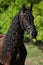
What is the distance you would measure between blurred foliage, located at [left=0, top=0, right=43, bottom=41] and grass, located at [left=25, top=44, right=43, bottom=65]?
23.5 inches

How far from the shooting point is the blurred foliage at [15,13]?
9062 millimetres

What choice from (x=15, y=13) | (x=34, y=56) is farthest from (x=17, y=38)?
(x=15, y=13)

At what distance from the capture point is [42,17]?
905 cm

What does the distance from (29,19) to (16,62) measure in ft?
2.80

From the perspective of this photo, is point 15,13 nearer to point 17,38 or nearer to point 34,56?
point 34,56

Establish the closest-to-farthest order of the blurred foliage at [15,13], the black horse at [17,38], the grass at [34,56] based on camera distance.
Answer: the black horse at [17,38]
the grass at [34,56]
the blurred foliage at [15,13]

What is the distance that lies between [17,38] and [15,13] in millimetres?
4666

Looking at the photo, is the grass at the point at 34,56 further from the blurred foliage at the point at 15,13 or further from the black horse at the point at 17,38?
the black horse at the point at 17,38

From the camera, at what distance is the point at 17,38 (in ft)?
16.2

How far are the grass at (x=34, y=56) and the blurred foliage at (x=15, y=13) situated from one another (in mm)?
598

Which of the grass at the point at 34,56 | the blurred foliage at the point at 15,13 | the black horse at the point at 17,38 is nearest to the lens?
the black horse at the point at 17,38

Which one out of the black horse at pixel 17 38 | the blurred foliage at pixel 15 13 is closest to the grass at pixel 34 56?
the blurred foliage at pixel 15 13

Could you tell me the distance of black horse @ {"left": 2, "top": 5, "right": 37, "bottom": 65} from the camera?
4738mm

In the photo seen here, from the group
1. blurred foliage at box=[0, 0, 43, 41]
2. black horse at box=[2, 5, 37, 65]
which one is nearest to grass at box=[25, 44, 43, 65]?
blurred foliage at box=[0, 0, 43, 41]
